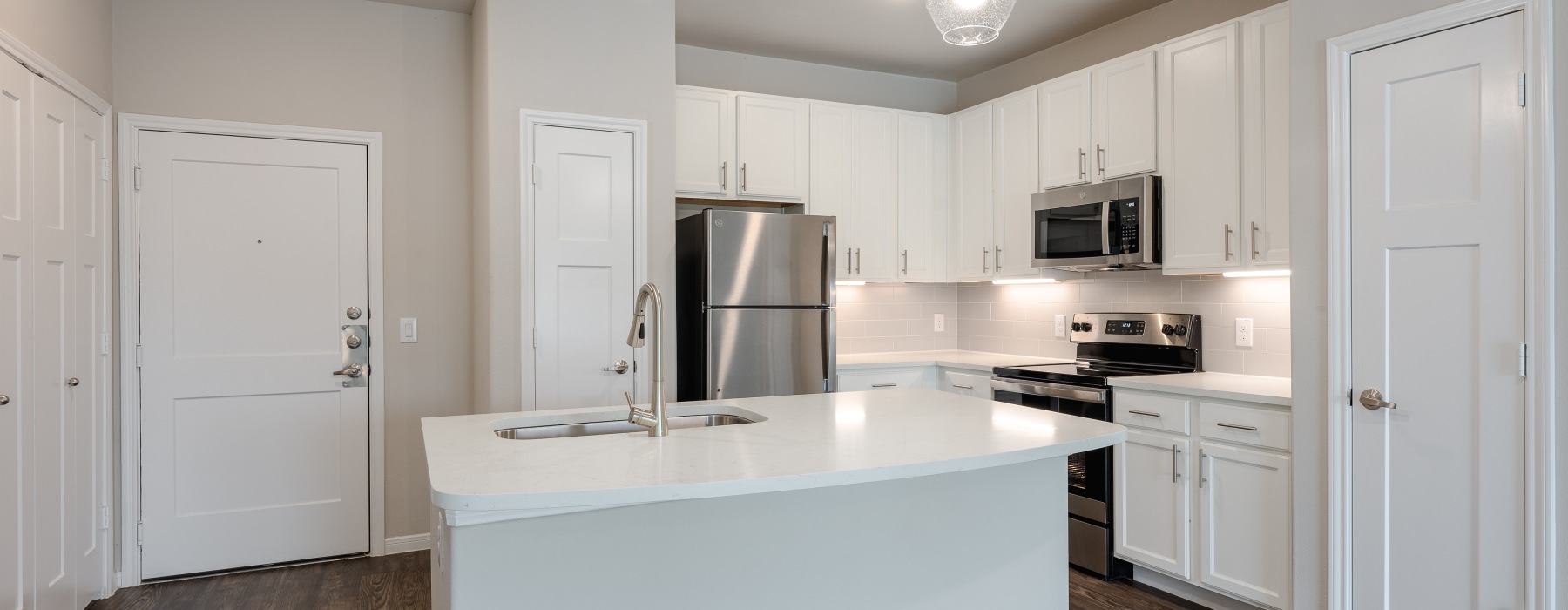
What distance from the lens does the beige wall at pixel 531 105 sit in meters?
3.31

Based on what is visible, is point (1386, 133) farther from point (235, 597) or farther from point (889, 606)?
point (235, 597)

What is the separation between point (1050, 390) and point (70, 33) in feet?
12.6

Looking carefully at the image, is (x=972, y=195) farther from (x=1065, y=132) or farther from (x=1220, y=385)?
(x=1220, y=385)

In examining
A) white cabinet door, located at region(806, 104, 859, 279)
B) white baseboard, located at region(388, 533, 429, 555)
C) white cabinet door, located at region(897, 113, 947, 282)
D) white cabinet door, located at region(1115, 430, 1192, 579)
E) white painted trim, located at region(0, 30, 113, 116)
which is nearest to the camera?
white painted trim, located at region(0, 30, 113, 116)

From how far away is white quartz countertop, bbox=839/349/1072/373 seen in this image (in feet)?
13.4

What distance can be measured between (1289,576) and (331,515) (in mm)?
3719

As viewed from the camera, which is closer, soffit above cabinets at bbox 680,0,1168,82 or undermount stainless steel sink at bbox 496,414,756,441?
undermount stainless steel sink at bbox 496,414,756,441

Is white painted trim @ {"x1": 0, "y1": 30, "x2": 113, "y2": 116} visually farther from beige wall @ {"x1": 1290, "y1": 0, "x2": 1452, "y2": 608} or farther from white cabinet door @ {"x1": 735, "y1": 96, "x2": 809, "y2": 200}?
beige wall @ {"x1": 1290, "y1": 0, "x2": 1452, "y2": 608}

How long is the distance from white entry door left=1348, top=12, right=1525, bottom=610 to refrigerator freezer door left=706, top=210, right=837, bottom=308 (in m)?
2.03

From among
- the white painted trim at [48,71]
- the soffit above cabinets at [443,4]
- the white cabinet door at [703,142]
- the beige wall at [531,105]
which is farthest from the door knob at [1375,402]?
the white painted trim at [48,71]

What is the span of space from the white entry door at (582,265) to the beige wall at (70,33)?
151 centimetres

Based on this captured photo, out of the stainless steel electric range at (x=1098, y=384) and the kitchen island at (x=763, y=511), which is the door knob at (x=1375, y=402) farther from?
the stainless steel electric range at (x=1098, y=384)

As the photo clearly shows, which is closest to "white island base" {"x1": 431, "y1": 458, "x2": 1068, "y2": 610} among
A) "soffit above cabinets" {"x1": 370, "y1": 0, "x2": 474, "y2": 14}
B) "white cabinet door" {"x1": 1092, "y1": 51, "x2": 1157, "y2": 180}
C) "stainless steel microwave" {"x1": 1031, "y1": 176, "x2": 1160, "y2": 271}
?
"stainless steel microwave" {"x1": 1031, "y1": 176, "x2": 1160, "y2": 271}

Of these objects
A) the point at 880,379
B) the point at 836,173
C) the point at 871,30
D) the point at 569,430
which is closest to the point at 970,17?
the point at 569,430
